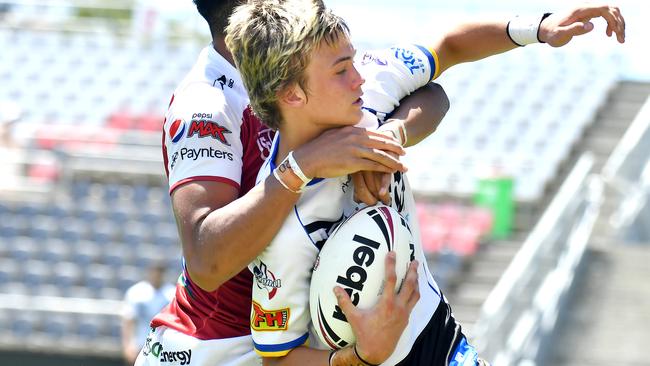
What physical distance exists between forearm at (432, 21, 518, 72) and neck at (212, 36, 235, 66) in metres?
0.54

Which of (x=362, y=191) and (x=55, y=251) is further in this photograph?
(x=55, y=251)

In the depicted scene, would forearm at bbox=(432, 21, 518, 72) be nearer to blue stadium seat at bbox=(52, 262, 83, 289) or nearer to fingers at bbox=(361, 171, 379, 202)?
fingers at bbox=(361, 171, 379, 202)

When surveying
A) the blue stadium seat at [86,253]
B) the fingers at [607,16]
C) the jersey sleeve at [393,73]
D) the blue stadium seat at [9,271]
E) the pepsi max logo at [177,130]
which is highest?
the fingers at [607,16]

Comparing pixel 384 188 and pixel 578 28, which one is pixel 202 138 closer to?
pixel 384 188

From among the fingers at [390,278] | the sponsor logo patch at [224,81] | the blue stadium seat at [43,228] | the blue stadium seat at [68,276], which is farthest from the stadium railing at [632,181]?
the fingers at [390,278]

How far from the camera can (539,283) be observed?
9195mm

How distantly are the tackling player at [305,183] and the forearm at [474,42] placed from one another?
0.93 ft

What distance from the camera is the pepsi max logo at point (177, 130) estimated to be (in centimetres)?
274

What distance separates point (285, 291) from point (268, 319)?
3.5 inches

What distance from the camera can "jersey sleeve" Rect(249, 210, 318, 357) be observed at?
8.26ft

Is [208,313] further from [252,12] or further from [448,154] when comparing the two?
[448,154]

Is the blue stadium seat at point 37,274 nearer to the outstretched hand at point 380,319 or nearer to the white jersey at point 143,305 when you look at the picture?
the white jersey at point 143,305

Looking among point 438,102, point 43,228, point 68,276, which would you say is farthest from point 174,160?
point 43,228

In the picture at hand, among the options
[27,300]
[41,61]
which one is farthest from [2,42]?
[27,300]
